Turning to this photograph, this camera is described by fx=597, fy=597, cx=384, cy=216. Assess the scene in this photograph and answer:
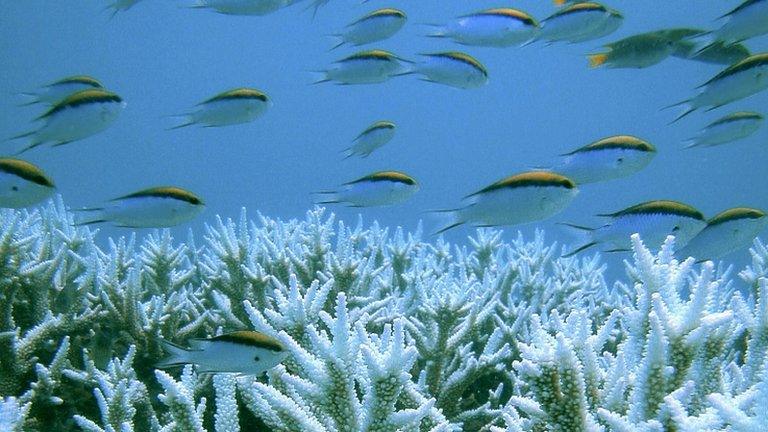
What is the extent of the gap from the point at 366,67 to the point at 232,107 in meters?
1.28

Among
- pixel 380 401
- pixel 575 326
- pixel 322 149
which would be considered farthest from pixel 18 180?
pixel 322 149

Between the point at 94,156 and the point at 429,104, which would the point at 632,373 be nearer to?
the point at 94,156

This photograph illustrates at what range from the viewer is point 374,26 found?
5.33 m

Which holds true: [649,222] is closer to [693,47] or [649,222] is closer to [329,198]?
[329,198]

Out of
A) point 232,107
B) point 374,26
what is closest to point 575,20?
point 374,26

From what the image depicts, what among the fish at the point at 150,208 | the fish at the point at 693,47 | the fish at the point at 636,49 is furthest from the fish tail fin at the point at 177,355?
the fish at the point at 693,47

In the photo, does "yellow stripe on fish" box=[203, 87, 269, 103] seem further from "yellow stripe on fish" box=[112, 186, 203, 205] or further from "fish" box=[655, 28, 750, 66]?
"fish" box=[655, 28, 750, 66]

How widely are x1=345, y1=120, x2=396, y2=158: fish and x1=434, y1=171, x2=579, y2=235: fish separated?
223 cm

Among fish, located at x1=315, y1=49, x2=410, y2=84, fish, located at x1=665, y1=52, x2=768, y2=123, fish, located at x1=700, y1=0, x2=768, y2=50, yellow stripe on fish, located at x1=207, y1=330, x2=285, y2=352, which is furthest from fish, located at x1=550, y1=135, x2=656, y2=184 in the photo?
yellow stripe on fish, located at x1=207, y1=330, x2=285, y2=352

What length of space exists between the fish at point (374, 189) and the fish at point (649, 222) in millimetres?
1264

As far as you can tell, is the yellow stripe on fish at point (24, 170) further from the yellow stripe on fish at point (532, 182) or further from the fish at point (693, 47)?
the fish at point (693, 47)

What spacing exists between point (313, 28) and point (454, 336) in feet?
176

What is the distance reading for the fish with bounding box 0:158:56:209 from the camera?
291 centimetres

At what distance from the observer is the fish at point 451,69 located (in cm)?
491
